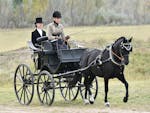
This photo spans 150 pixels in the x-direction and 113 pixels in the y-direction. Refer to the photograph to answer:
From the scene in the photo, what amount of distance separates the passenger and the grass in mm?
2214

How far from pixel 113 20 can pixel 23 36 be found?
6672mm

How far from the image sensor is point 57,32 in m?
15.8

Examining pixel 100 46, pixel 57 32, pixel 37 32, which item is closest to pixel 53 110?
pixel 57 32

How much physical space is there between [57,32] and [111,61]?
7.55 ft

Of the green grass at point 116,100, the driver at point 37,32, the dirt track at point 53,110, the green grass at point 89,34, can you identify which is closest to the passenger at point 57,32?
the driver at point 37,32

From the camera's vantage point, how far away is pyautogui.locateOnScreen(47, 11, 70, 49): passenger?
51.2 ft

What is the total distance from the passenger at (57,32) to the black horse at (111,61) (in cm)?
90

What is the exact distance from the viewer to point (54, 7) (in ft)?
132

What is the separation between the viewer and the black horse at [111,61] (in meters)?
13.9

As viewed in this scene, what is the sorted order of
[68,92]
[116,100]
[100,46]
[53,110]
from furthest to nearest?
[100,46] → [68,92] → [116,100] → [53,110]

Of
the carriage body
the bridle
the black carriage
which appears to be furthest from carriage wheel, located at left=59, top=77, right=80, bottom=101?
the bridle

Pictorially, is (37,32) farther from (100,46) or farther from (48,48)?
(100,46)

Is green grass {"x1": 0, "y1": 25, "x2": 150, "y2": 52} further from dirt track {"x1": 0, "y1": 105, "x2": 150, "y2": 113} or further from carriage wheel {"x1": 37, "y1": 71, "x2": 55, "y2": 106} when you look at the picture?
dirt track {"x1": 0, "y1": 105, "x2": 150, "y2": 113}

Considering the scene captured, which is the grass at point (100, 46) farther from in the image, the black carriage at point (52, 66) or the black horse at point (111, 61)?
the black horse at point (111, 61)
